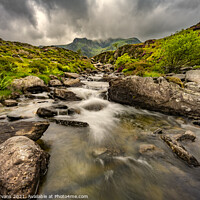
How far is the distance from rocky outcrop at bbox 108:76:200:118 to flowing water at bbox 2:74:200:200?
134 centimetres

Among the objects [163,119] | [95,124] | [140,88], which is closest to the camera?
[95,124]

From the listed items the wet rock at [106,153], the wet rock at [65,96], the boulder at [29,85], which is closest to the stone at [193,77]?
the wet rock at [106,153]

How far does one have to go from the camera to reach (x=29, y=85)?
37.8 feet

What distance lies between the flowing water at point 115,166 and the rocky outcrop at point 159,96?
1.34 m

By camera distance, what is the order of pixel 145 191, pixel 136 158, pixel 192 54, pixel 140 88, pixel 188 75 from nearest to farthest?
pixel 145 191
pixel 136 158
pixel 140 88
pixel 188 75
pixel 192 54

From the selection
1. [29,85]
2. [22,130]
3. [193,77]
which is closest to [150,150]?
[22,130]

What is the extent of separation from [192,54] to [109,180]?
16.8 metres

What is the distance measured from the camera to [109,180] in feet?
9.54

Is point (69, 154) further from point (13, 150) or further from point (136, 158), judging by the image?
point (136, 158)

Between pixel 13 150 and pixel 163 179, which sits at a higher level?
pixel 13 150

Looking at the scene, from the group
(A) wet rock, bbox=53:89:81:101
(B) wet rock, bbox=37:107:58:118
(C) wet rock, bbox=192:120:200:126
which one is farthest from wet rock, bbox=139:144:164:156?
(A) wet rock, bbox=53:89:81:101

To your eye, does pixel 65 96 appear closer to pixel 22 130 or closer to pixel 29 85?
pixel 29 85

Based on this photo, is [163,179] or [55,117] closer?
[163,179]

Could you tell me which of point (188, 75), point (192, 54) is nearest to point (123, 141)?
point (188, 75)
